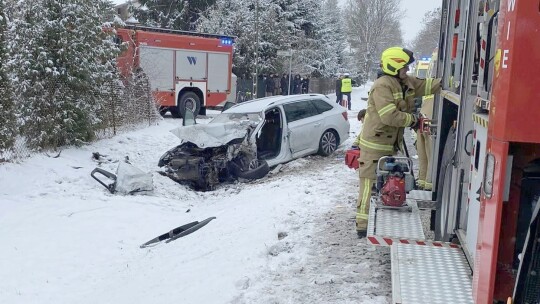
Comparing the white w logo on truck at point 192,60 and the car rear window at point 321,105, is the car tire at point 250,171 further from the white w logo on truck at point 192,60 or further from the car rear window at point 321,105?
the white w logo on truck at point 192,60

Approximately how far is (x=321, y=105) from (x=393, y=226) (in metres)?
7.89

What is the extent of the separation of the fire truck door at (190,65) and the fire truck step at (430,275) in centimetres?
1670

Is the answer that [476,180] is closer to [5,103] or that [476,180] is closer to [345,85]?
[5,103]

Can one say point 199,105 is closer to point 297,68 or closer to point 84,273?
point 84,273

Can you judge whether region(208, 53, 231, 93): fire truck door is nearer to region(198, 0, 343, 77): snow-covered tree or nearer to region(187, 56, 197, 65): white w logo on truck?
region(187, 56, 197, 65): white w logo on truck

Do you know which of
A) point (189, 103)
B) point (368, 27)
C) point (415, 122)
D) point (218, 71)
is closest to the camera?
point (415, 122)

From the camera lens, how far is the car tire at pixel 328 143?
12391 mm

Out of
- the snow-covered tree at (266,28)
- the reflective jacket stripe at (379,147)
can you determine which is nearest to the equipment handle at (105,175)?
the reflective jacket stripe at (379,147)

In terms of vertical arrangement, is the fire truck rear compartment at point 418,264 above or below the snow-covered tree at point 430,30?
below

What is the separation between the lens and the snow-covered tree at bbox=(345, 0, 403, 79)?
67875 mm

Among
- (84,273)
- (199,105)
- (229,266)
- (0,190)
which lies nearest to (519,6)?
(229,266)

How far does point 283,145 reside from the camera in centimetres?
1149

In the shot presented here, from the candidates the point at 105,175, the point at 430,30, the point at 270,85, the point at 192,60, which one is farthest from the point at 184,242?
the point at 430,30

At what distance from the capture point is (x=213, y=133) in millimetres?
11031
